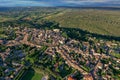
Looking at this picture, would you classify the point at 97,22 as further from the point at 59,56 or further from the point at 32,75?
the point at 32,75

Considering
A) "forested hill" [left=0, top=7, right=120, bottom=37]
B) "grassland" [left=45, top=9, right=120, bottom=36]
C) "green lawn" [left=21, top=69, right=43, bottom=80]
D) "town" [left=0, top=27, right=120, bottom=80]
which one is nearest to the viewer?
"green lawn" [left=21, top=69, right=43, bottom=80]

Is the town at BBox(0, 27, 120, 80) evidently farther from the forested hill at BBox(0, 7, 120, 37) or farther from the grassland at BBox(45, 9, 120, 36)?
the forested hill at BBox(0, 7, 120, 37)

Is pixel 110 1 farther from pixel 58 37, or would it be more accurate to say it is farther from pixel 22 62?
pixel 22 62

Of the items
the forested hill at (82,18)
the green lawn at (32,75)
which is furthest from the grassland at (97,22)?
the green lawn at (32,75)

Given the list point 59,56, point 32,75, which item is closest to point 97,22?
point 59,56

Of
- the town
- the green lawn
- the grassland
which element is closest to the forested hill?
the grassland

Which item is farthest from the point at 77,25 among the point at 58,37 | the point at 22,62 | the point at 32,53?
the point at 22,62
